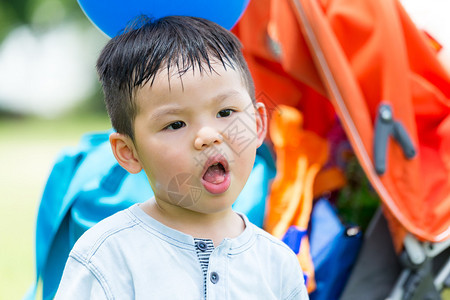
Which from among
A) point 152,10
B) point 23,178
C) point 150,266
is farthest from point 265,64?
point 23,178

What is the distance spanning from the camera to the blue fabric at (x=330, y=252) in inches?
71.6

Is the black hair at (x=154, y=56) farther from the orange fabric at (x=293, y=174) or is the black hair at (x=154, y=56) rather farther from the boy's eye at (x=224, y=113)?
the orange fabric at (x=293, y=174)

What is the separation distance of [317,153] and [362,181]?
11.6 inches

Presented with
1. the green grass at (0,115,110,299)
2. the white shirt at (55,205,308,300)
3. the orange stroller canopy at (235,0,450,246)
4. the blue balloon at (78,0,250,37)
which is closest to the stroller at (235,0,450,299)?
the orange stroller canopy at (235,0,450,246)

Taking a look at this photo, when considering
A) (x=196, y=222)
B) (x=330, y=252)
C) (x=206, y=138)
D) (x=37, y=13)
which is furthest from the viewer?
(x=37, y=13)

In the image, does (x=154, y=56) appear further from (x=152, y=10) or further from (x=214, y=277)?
(x=214, y=277)

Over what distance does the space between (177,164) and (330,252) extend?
1.00m

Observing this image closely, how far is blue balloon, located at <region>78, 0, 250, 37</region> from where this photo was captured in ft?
3.67

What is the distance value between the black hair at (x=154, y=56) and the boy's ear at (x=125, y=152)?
2 centimetres

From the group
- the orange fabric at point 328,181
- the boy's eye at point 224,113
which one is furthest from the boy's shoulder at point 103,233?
the orange fabric at point 328,181

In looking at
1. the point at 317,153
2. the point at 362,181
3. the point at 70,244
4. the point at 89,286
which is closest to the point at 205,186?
the point at 89,286

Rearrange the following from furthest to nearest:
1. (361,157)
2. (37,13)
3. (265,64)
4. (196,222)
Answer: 1. (37,13)
2. (265,64)
3. (361,157)
4. (196,222)

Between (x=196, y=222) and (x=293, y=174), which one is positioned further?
(x=293, y=174)

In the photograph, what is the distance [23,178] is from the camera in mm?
4344
